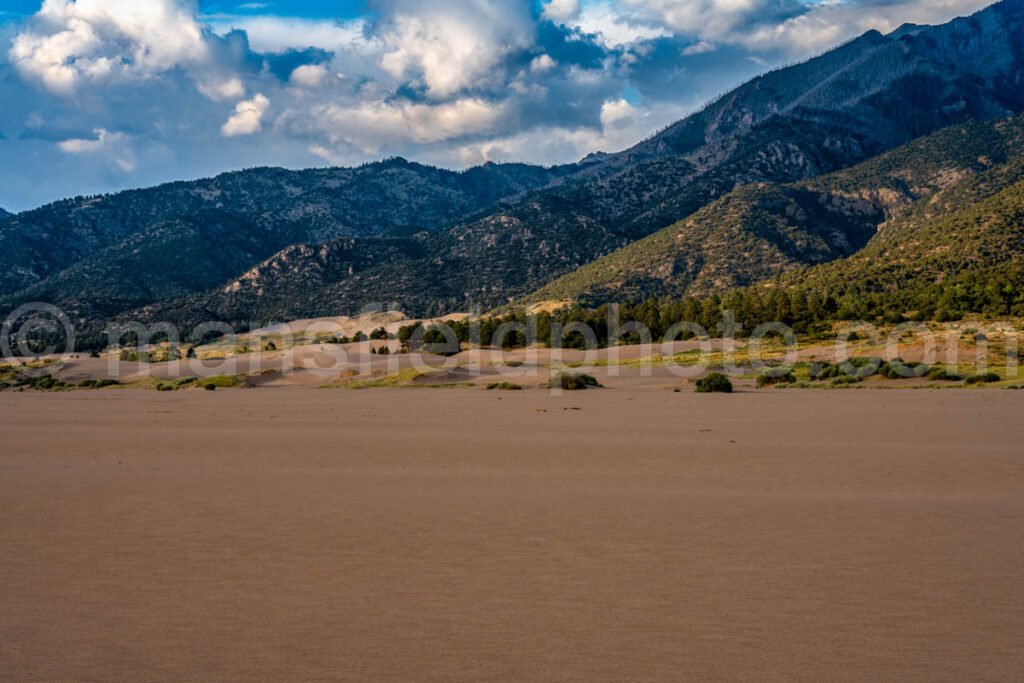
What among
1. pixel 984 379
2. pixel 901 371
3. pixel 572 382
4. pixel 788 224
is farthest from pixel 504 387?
pixel 788 224

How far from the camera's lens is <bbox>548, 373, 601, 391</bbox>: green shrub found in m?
40.7

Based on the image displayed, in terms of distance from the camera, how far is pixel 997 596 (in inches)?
301

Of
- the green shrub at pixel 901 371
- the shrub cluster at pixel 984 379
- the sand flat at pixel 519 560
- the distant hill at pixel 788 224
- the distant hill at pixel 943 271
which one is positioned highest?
the distant hill at pixel 788 224

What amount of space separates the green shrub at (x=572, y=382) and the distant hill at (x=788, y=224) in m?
85.3

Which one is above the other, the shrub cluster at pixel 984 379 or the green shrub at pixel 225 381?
the green shrub at pixel 225 381

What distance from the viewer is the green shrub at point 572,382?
1603 inches

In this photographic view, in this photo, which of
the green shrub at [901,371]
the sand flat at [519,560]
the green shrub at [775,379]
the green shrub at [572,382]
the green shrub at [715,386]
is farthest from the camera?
the green shrub at [572,382]

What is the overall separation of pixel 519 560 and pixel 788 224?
152 m

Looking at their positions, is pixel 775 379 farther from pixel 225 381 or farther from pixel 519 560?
pixel 519 560

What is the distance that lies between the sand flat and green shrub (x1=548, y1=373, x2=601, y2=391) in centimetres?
2170

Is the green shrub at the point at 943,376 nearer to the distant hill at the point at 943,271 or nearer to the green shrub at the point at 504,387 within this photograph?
the green shrub at the point at 504,387

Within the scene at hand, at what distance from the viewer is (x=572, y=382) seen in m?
40.9

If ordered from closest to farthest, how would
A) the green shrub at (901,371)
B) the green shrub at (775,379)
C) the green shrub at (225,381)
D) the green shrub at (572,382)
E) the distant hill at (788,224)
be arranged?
1. the green shrub at (901,371)
2. the green shrub at (775,379)
3. the green shrub at (572,382)
4. the green shrub at (225,381)
5. the distant hill at (788,224)

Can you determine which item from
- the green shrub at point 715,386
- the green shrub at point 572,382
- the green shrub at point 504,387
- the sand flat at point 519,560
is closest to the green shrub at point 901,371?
the green shrub at point 715,386
